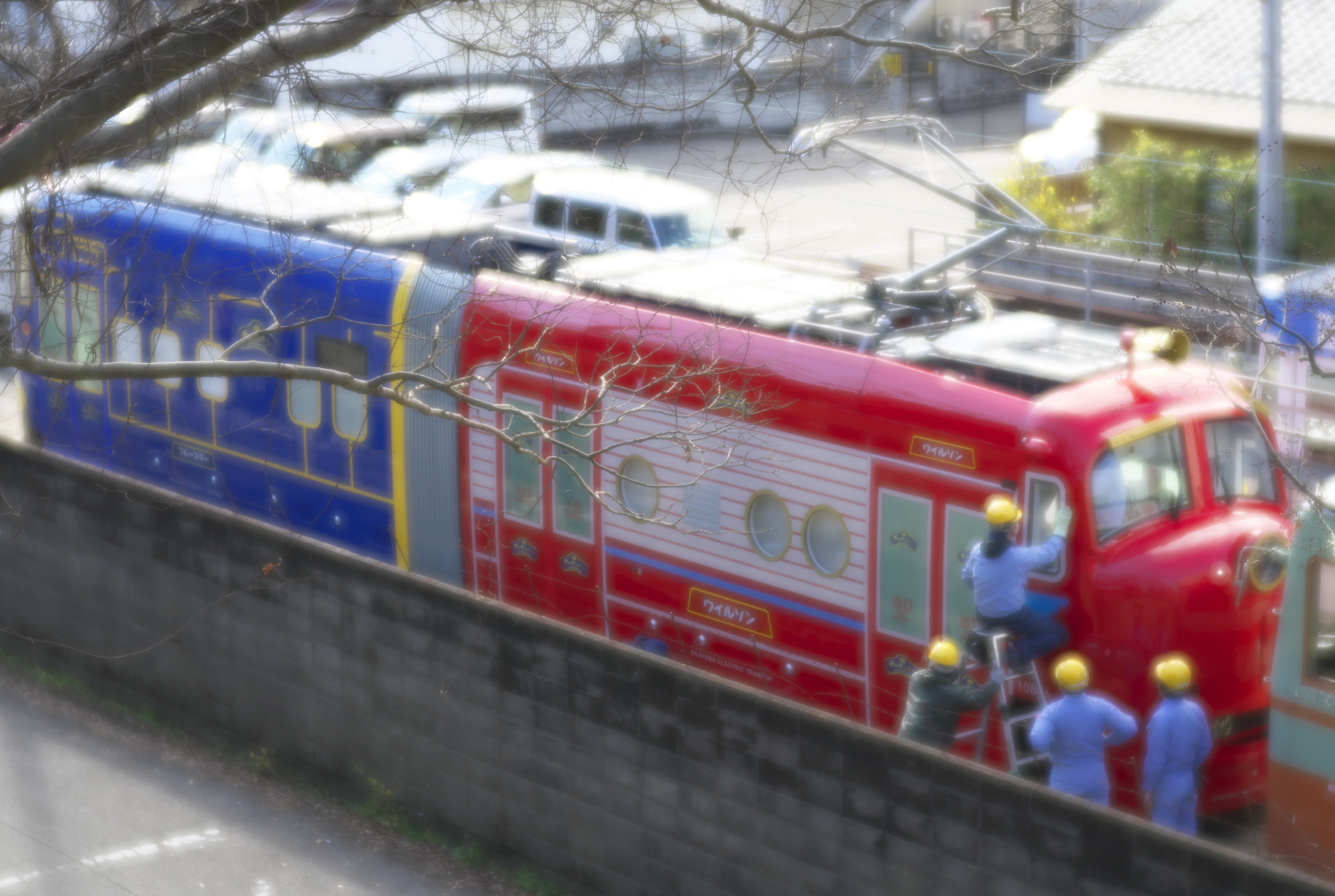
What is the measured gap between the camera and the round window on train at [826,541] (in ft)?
32.9

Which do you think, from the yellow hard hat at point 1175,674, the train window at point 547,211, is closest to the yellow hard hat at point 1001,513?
the yellow hard hat at point 1175,674

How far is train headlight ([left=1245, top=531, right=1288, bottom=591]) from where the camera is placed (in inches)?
356

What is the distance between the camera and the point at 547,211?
65.7ft

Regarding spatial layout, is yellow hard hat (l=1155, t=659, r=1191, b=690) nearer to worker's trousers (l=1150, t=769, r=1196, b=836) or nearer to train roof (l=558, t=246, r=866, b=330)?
worker's trousers (l=1150, t=769, r=1196, b=836)

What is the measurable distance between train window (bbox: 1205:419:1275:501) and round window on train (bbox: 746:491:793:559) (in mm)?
2686

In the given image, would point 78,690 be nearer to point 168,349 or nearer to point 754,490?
point 168,349

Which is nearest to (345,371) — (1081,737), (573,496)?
(573,496)

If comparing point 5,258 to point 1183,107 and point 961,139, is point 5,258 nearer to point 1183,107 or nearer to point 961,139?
point 1183,107

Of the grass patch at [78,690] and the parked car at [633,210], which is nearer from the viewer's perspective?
the grass patch at [78,690]

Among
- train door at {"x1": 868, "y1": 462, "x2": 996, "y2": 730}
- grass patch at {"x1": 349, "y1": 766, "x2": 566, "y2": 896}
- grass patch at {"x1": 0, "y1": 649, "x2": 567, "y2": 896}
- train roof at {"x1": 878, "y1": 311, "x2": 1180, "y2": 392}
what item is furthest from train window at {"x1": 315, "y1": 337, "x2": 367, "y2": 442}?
train door at {"x1": 868, "y1": 462, "x2": 996, "y2": 730}

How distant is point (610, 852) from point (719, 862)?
763 mm

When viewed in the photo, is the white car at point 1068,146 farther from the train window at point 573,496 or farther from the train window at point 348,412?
the train window at point 573,496

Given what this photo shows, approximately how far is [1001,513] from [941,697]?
1.09 m

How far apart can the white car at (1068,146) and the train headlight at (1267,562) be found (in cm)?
1514
